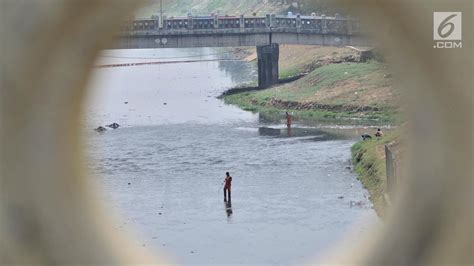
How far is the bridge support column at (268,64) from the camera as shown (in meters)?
37.7

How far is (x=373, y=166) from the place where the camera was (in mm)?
19234

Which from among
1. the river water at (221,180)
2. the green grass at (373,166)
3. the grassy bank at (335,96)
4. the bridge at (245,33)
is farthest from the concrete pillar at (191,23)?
the green grass at (373,166)

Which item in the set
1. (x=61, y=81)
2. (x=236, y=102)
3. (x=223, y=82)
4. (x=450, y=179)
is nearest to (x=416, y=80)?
(x=450, y=179)

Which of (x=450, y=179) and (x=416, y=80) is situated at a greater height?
(x=416, y=80)

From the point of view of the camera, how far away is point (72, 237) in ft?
15.8

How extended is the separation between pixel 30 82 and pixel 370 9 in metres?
1.76

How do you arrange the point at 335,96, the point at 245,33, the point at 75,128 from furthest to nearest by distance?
the point at 245,33, the point at 335,96, the point at 75,128

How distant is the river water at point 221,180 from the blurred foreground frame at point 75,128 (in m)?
1.19

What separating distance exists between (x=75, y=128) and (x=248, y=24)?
32266 millimetres

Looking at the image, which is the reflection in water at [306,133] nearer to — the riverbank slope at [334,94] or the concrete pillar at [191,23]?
the riverbank slope at [334,94]

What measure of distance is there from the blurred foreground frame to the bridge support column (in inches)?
1290

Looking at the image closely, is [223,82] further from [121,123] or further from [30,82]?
[30,82]

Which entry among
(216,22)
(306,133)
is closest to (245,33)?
(216,22)

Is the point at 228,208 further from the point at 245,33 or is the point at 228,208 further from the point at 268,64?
the point at 268,64
